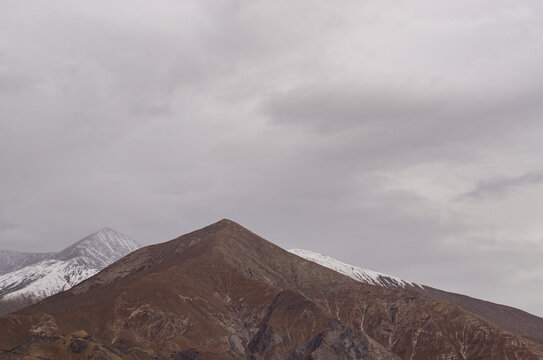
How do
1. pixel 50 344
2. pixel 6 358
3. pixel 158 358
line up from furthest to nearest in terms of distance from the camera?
1. pixel 158 358
2. pixel 50 344
3. pixel 6 358

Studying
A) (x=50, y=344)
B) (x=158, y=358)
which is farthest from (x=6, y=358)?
(x=158, y=358)

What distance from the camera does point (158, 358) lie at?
656 ft

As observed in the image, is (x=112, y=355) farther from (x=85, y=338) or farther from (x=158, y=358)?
(x=158, y=358)

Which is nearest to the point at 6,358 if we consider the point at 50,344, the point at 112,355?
the point at 50,344

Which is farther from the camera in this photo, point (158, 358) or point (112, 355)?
point (158, 358)

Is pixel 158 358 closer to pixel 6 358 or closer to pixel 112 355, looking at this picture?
pixel 112 355

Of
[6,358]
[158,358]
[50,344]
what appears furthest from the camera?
[158,358]

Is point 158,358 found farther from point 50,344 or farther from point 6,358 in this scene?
point 6,358

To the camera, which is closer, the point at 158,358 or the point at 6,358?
the point at 6,358

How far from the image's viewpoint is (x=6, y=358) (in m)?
161

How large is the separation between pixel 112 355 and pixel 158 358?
24.0m

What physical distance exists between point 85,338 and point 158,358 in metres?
29.5

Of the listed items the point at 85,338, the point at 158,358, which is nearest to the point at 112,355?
the point at 85,338

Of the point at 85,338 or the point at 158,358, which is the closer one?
the point at 85,338
